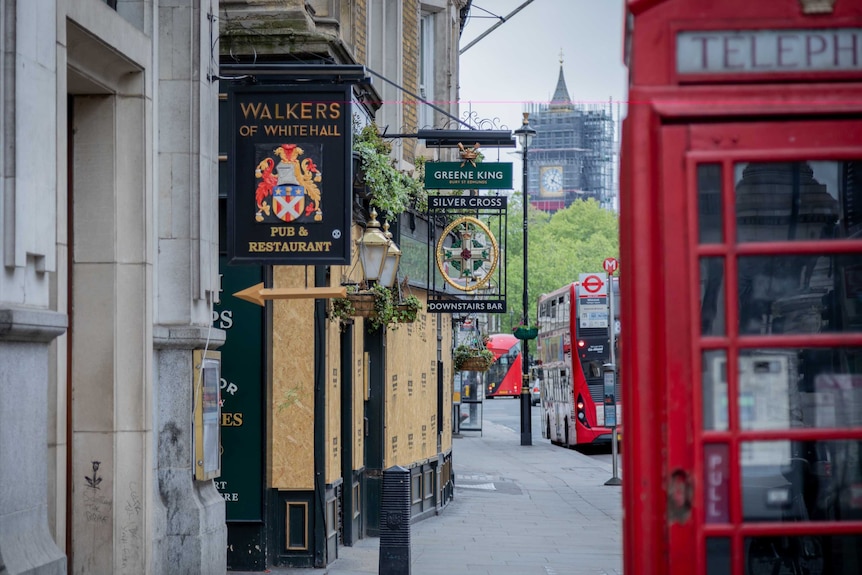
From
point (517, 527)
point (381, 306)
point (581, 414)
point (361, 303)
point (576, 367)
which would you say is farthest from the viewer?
point (581, 414)

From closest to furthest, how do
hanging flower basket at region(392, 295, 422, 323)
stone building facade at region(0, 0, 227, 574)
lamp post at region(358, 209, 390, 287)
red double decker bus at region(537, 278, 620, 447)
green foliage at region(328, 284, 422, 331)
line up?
1. stone building facade at region(0, 0, 227, 574)
2. lamp post at region(358, 209, 390, 287)
3. green foliage at region(328, 284, 422, 331)
4. hanging flower basket at region(392, 295, 422, 323)
5. red double decker bus at region(537, 278, 620, 447)

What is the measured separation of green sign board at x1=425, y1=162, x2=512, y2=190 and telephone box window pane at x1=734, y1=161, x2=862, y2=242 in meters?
13.5

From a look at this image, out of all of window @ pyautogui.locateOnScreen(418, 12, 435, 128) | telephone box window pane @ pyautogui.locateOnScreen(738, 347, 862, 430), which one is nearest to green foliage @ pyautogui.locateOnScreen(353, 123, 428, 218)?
window @ pyautogui.locateOnScreen(418, 12, 435, 128)

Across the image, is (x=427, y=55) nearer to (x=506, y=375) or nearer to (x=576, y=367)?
(x=576, y=367)

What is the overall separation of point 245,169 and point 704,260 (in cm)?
717

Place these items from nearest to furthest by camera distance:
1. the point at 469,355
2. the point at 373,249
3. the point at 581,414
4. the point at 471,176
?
the point at 373,249 < the point at 471,176 < the point at 469,355 < the point at 581,414

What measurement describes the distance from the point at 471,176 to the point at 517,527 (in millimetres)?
→ 5292

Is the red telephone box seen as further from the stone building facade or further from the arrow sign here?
the arrow sign

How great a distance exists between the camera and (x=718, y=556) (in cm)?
471

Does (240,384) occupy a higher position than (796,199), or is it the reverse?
(796,199)

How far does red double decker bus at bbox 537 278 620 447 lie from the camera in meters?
35.6

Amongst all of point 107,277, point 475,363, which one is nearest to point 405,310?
point 107,277

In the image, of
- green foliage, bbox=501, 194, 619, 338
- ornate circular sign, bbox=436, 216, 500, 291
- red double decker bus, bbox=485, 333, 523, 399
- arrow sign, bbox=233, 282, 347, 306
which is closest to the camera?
arrow sign, bbox=233, 282, 347, 306

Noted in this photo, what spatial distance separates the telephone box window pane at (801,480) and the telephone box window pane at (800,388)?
87 millimetres
